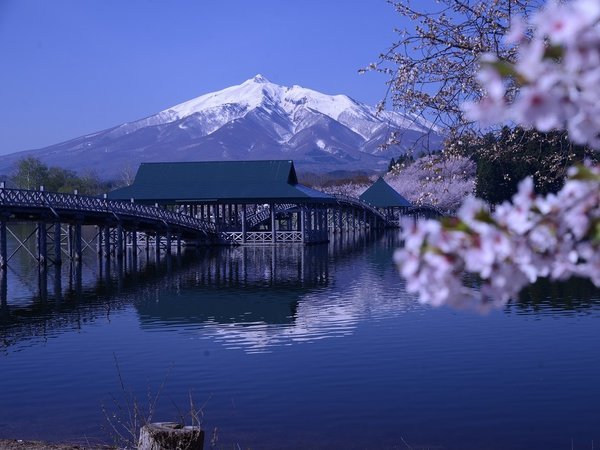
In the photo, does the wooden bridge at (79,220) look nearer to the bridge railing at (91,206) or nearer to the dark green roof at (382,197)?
the bridge railing at (91,206)

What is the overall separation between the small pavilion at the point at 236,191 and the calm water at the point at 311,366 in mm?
21359

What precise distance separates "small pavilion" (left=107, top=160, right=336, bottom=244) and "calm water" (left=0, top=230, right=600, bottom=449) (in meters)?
21.4

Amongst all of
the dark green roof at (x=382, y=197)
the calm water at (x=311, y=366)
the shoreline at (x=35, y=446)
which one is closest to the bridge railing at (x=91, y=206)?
the calm water at (x=311, y=366)

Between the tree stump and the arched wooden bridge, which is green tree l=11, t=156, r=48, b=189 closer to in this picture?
the arched wooden bridge

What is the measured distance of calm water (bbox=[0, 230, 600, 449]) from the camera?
1022 cm

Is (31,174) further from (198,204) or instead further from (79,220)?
(79,220)

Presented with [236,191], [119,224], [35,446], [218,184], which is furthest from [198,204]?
[35,446]

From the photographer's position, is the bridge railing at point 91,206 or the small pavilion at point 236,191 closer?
the bridge railing at point 91,206

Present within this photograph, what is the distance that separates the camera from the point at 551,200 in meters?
2.14

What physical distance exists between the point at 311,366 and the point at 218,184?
35327mm

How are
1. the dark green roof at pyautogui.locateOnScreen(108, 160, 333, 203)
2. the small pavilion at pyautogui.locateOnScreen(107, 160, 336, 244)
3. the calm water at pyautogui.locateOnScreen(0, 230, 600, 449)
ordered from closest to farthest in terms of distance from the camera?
the calm water at pyautogui.locateOnScreen(0, 230, 600, 449) → the dark green roof at pyautogui.locateOnScreen(108, 160, 333, 203) → the small pavilion at pyautogui.locateOnScreen(107, 160, 336, 244)

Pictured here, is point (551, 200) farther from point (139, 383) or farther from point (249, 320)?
point (249, 320)

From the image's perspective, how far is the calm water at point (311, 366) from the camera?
1022 centimetres

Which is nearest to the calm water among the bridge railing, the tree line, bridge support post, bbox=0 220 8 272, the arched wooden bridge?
bridge support post, bbox=0 220 8 272
